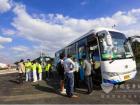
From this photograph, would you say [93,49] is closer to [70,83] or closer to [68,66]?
[68,66]

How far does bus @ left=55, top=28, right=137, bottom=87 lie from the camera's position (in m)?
16.2

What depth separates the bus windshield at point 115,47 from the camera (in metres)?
16.6

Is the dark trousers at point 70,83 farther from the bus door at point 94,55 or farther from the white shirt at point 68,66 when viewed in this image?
the bus door at point 94,55

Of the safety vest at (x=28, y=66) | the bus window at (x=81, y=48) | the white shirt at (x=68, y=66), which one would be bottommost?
the white shirt at (x=68, y=66)

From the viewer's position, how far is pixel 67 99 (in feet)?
46.0

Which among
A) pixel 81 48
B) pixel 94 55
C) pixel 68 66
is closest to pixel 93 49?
pixel 94 55

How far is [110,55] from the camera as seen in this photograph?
16.5 metres

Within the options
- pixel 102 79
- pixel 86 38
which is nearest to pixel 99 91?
pixel 102 79

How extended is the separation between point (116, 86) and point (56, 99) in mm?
4946

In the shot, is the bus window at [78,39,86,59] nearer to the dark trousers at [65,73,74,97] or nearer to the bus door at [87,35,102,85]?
the bus door at [87,35,102,85]

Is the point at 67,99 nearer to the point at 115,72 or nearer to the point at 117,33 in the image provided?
the point at 115,72

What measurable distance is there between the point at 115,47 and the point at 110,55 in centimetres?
75

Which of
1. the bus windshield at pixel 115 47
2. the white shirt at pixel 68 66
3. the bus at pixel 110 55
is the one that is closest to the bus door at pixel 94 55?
the bus at pixel 110 55

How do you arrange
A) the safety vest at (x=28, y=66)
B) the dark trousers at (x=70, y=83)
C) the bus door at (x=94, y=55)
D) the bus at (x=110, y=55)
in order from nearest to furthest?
the dark trousers at (x=70, y=83)
the bus at (x=110, y=55)
the bus door at (x=94, y=55)
the safety vest at (x=28, y=66)
